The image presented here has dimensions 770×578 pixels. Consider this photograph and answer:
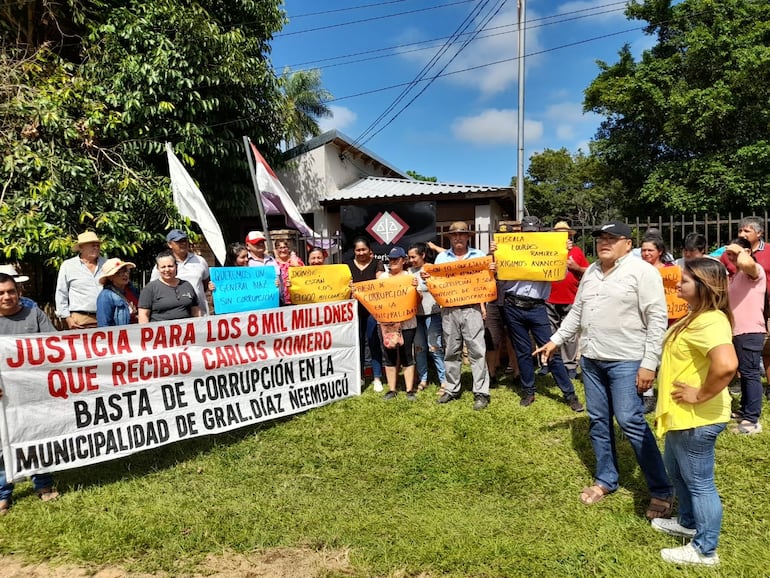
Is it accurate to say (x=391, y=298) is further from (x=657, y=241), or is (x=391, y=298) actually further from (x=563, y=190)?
(x=563, y=190)

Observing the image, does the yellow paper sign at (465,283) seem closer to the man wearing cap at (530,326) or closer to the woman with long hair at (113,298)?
the man wearing cap at (530,326)

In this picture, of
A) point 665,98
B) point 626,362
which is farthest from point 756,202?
point 626,362

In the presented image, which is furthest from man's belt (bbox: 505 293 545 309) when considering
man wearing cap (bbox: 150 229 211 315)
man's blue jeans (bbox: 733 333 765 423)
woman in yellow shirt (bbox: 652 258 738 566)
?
man wearing cap (bbox: 150 229 211 315)

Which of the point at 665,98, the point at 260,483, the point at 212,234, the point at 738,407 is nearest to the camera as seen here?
the point at 260,483

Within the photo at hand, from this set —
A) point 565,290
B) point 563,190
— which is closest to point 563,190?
point 563,190

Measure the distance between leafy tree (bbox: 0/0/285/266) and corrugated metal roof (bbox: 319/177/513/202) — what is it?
3878 millimetres

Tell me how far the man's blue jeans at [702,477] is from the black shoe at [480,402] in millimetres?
2637

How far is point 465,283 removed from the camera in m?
5.41

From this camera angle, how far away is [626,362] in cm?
330

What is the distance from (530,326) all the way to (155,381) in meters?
3.73

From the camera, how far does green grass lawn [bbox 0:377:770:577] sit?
9.62 ft

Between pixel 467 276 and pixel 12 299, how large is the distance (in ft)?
13.5

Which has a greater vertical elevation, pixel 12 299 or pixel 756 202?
pixel 756 202

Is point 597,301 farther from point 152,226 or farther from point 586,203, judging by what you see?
point 586,203
